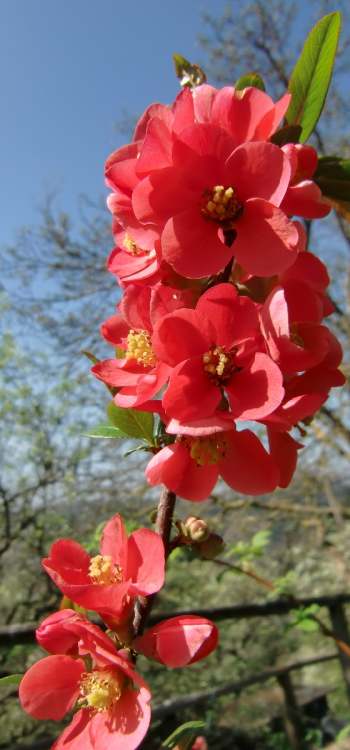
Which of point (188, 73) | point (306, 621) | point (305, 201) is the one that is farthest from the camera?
point (306, 621)

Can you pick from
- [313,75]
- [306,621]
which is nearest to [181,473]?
[313,75]

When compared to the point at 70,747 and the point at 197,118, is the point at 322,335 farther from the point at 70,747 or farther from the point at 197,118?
the point at 70,747

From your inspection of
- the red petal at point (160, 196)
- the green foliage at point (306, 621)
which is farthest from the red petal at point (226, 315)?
the green foliage at point (306, 621)

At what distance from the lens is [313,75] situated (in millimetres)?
665

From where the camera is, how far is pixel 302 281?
52 cm

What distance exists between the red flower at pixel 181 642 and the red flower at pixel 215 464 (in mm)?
109

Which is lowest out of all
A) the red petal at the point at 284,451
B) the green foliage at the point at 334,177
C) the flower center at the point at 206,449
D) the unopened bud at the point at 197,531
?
the unopened bud at the point at 197,531

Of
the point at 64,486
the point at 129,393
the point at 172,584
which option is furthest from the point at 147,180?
the point at 172,584

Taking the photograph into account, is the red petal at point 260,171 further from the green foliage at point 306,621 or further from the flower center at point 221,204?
the green foliage at point 306,621

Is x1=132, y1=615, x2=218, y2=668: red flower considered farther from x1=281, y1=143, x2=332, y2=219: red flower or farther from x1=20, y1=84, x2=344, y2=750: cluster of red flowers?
x1=281, y1=143, x2=332, y2=219: red flower

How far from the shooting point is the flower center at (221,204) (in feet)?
1.76

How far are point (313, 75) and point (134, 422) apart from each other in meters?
0.47

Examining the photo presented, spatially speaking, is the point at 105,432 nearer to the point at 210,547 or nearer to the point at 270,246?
the point at 210,547

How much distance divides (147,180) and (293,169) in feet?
0.51
